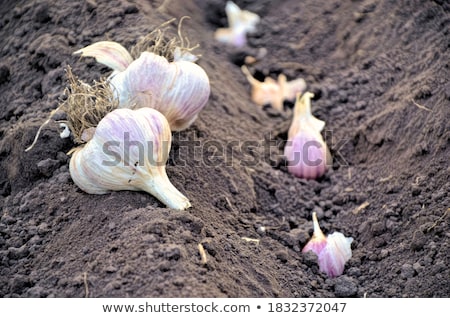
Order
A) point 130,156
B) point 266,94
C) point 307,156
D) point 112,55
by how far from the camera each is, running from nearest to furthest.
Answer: point 130,156 → point 112,55 → point 307,156 → point 266,94

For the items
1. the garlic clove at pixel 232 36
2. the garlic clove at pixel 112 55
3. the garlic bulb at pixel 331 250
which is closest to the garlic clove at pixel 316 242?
the garlic bulb at pixel 331 250

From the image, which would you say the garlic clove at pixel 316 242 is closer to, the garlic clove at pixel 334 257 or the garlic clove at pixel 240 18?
the garlic clove at pixel 334 257

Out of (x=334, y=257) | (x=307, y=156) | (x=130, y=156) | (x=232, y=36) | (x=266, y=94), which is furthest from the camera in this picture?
(x=232, y=36)

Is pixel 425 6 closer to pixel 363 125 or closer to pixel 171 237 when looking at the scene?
pixel 363 125

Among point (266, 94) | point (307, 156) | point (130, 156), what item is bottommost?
point (266, 94)

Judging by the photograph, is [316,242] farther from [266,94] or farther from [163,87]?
[266,94]

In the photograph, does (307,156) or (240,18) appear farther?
(240,18)

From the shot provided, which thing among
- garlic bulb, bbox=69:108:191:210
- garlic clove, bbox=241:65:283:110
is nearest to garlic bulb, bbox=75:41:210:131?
garlic bulb, bbox=69:108:191:210

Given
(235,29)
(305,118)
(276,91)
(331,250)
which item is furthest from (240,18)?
(331,250)

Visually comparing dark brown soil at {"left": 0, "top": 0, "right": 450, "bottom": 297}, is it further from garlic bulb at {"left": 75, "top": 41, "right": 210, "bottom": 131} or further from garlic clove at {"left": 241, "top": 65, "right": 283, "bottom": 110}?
garlic bulb at {"left": 75, "top": 41, "right": 210, "bottom": 131}
